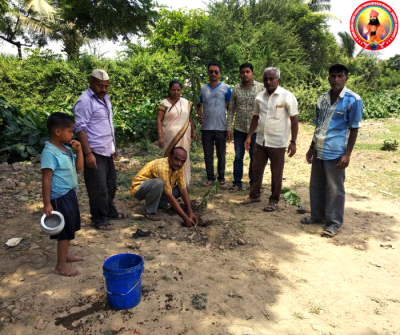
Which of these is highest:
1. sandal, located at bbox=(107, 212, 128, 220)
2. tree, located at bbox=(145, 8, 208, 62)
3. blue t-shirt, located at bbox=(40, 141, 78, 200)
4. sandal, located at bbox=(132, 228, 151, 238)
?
tree, located at bbox=(145, 8, 208, 62)

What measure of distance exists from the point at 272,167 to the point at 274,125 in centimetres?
59

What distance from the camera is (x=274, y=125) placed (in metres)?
4.46

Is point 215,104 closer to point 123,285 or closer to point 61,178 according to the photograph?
point 61,178

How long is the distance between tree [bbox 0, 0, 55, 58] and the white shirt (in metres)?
19.1

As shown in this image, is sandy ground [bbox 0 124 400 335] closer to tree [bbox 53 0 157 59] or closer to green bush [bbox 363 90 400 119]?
tree [bbox 53 0 157 59]

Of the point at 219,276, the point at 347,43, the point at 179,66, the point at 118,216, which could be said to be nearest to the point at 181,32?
the point at 179,66

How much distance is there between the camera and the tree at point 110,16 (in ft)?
15.2

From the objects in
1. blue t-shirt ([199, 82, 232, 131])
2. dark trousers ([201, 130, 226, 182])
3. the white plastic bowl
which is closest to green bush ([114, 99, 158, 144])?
dark trousers ([201, 130, 226, 182])

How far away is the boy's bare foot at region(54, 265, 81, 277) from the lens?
285 cm

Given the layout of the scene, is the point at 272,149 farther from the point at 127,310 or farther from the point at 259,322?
the point at 127,310

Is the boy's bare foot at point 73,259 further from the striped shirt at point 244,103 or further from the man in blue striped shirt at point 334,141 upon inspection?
the striped shirt at point 244,103

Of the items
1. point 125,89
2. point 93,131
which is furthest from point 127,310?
point 125,89

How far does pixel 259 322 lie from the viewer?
96.3 inches

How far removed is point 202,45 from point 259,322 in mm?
15693
